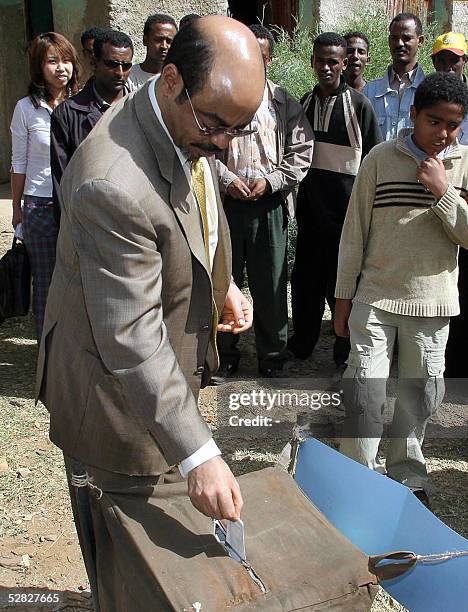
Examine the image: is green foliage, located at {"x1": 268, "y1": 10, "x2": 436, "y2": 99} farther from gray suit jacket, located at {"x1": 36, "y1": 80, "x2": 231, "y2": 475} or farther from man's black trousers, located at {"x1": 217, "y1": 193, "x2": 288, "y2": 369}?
gray suit jacket, located at {"x1": 36, "y1": 80, "x2": 231, "y2": 475}

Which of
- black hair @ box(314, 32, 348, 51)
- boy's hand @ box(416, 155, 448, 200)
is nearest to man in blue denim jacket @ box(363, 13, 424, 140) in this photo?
black hair @ box(314, 32, 348, 51)

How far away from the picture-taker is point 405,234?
3113mm

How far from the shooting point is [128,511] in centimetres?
192

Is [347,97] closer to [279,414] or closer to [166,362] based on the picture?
[279,414]

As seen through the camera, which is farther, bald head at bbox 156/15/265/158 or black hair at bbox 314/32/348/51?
black hair at bbox 314/32/348/51

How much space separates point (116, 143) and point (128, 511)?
91cm

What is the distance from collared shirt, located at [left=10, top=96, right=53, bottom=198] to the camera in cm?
440

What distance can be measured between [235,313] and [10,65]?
7578 millimetres

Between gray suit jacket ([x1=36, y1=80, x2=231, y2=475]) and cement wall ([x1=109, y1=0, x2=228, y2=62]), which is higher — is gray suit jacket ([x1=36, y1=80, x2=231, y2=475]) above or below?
below

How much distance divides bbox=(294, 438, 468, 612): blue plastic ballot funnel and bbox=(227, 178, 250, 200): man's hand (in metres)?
2.35

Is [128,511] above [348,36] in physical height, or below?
below

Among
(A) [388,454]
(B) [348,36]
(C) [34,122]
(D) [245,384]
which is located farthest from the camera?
(B) [348,36]

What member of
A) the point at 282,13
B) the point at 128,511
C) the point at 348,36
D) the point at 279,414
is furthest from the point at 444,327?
the point at 282,13

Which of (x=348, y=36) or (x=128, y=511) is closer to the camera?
(x=128, y=511)
